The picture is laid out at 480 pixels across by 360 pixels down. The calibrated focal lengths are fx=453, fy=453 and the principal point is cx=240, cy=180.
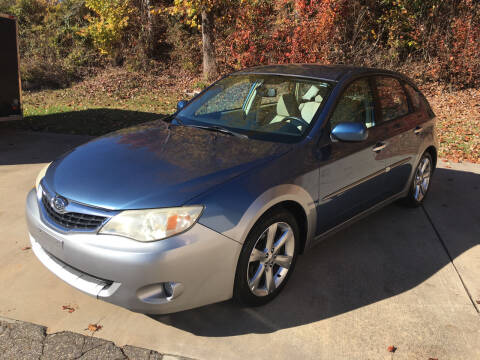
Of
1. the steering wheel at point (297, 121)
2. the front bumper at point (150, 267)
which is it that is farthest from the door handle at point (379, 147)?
the front bumper at point (150, 267)

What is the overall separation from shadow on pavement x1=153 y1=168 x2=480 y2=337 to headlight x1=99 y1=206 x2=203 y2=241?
0.81m

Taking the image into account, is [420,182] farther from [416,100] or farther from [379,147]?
[379,147]

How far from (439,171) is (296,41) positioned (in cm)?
743

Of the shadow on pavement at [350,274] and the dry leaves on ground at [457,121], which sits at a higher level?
the shadow on pavement at [350,274]

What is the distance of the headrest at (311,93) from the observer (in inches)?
156

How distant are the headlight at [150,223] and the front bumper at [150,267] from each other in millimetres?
36

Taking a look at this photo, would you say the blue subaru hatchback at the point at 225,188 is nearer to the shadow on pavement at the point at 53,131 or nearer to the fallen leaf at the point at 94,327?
the fallen leaf at the point at 94,327

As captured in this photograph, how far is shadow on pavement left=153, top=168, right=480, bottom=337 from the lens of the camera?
3.15 m

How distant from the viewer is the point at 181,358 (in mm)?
2754

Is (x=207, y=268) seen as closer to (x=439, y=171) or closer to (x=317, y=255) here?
(x=317, y=255)

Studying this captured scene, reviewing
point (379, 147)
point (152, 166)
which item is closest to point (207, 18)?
point (379, 147)

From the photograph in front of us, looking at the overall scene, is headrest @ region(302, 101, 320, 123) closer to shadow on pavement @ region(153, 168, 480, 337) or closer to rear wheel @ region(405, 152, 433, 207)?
shadow on pavement @ region(153, 168, 480, 337)

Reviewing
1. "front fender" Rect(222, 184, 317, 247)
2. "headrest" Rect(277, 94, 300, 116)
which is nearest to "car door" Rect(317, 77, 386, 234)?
"front fender" Rect(222, 184, 317, 247)

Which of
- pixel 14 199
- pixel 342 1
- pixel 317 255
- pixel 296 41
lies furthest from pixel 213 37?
pixel 317 255
